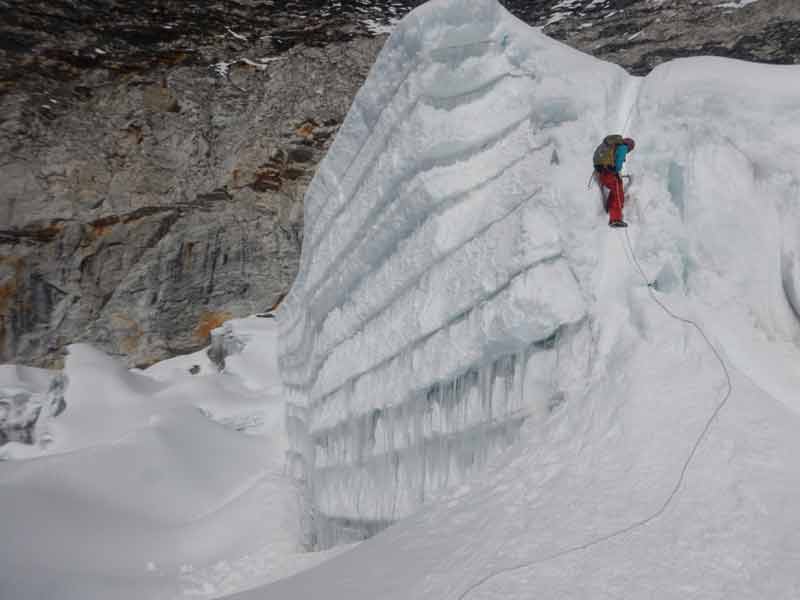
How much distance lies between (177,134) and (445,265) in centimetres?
1230

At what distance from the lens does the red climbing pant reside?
3373mm

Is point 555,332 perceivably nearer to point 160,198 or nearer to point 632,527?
point 632,527

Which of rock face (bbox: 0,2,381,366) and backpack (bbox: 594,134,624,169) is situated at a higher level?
backpack (bbox: 594,134,624,169)

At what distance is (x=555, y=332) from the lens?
3229mm

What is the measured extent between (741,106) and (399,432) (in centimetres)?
280

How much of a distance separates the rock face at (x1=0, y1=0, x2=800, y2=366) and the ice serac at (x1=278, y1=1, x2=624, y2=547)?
9.37 meters

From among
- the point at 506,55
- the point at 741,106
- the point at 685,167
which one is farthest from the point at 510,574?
the point at 506,55

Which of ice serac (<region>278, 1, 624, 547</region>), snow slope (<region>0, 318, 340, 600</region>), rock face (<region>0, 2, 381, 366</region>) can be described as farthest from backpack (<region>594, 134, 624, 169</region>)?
rock face (<region>0, 2, 381, 366</region>)

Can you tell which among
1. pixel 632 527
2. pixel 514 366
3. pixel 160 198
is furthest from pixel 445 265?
pixel 160 198

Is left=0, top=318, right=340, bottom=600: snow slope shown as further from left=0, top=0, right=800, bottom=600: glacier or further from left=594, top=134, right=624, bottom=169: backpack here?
left=594, top=134, right=624, bottom=169: backpack

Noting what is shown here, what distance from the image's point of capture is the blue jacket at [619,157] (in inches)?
135

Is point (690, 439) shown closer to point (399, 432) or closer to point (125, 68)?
point (399, 432)

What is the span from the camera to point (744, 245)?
307cm

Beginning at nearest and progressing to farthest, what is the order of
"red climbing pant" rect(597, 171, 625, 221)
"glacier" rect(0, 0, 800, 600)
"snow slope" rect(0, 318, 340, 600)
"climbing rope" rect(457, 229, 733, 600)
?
"climbing rope" rect(457, 229, 733, 600) → "glacier" rect(0, 0, 800, 600) → "red climbing pant" rect(597, 171, 625, 221) → "snow slope" rect(0, 318, 340, 600)
